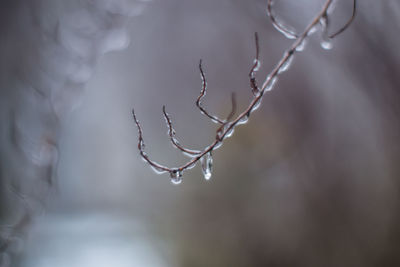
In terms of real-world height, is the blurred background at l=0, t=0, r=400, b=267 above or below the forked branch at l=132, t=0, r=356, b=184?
below

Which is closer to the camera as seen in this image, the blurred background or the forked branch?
the forked branch

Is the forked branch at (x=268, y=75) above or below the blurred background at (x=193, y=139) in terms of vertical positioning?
above

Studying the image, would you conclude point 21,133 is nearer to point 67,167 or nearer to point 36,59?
point 36,59

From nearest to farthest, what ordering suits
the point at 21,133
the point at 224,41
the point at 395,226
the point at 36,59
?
the point at 21,133
the point at 36,59
the point at 395,226
the point at 224,41

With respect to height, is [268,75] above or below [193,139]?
above

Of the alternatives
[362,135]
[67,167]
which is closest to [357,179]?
[362,135]

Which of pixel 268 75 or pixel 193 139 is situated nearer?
pixel 268 75

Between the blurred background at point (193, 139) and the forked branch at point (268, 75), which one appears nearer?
the forked branch at point (268, 75)

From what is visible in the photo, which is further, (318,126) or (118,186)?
(118,186)
